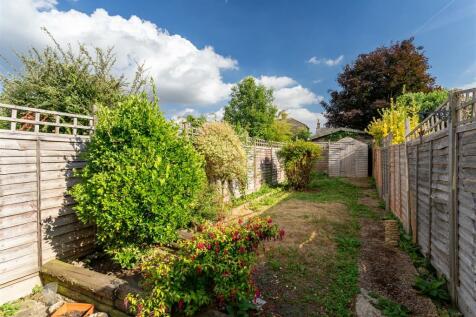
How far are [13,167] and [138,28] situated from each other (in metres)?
5.96

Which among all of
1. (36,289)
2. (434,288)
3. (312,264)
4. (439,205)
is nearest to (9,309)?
(36,289)

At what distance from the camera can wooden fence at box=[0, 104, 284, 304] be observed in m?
3.16

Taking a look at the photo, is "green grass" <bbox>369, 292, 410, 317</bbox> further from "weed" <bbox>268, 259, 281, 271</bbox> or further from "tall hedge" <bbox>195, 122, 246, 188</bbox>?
"tall hedge" <bbox>195, 122, 246, 188</bbox>

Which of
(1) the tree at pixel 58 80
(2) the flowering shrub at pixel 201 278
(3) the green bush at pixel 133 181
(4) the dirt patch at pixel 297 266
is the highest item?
(1) the tree at pixel 58 80

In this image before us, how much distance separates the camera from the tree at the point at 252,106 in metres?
27.9

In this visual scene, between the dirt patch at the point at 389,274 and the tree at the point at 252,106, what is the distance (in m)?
23.0

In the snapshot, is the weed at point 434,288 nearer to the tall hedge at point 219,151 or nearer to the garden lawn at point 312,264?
the garden lawn at point 312,264

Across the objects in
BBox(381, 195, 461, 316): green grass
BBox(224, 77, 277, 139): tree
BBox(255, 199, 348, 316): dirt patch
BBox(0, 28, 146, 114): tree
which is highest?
BBox(224, 77, 277, 139): tree

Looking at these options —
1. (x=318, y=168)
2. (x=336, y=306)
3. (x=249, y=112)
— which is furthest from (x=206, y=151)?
(x=249, y=112)

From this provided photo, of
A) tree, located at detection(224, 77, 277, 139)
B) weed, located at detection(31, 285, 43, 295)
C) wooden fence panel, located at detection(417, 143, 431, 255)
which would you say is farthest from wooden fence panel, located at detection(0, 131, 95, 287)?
tree, located at detection(224, 77, 277, 139)

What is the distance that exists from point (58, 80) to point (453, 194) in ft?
28.2

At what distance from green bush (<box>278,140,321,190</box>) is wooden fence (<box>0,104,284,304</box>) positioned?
29.6 feet

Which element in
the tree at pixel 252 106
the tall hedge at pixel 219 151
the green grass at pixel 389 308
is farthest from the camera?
the tree at pixel 252 106

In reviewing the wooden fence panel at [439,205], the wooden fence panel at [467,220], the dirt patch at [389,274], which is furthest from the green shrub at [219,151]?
the wooden fence panel at [467,220]
